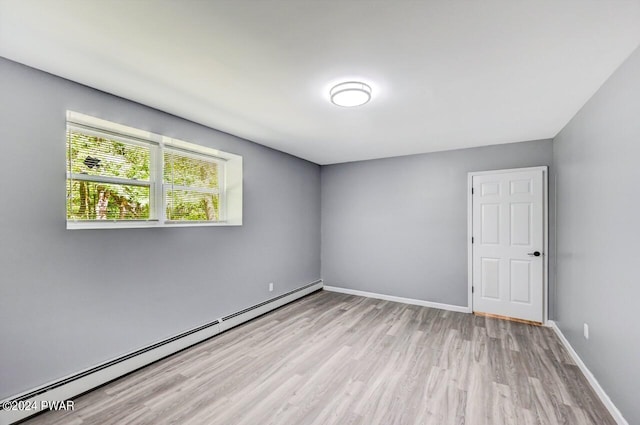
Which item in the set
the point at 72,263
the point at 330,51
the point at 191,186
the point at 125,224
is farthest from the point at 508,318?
the point at 72,263

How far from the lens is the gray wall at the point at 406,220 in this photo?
416 centimetres

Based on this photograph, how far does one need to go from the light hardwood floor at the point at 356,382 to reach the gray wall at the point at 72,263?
370 millimetres

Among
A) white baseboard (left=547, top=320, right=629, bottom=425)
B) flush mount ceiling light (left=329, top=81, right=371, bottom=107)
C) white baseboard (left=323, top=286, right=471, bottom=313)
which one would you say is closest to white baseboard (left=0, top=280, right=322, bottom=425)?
white baseboard (left=323, top=286, right=471, bottom=313)

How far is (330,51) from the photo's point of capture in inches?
69.5

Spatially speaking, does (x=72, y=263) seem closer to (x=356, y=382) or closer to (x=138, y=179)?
(x=138, y=179)

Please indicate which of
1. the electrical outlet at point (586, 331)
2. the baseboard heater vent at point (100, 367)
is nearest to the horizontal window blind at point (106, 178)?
the baseboard heater vent at point (100, 367)

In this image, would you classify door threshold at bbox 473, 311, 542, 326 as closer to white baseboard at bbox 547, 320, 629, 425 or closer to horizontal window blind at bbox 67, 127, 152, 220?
white baseboard at bbox 547, 320, 629, 425

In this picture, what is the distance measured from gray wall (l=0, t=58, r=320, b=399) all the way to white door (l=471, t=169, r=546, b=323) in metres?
3.53

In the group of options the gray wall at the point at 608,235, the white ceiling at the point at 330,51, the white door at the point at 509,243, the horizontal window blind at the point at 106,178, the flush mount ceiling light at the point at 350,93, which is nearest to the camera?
the white ceiling at the point at 330,51

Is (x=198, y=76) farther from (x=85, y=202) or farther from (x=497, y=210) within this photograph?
(x=497, y=210)

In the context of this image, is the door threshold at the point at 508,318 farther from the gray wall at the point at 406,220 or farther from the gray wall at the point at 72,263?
the gray wall at the point at 72,263

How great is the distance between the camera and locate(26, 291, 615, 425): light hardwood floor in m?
1.96

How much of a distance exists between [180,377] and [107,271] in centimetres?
112

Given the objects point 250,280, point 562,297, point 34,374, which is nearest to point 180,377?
point 34,374
